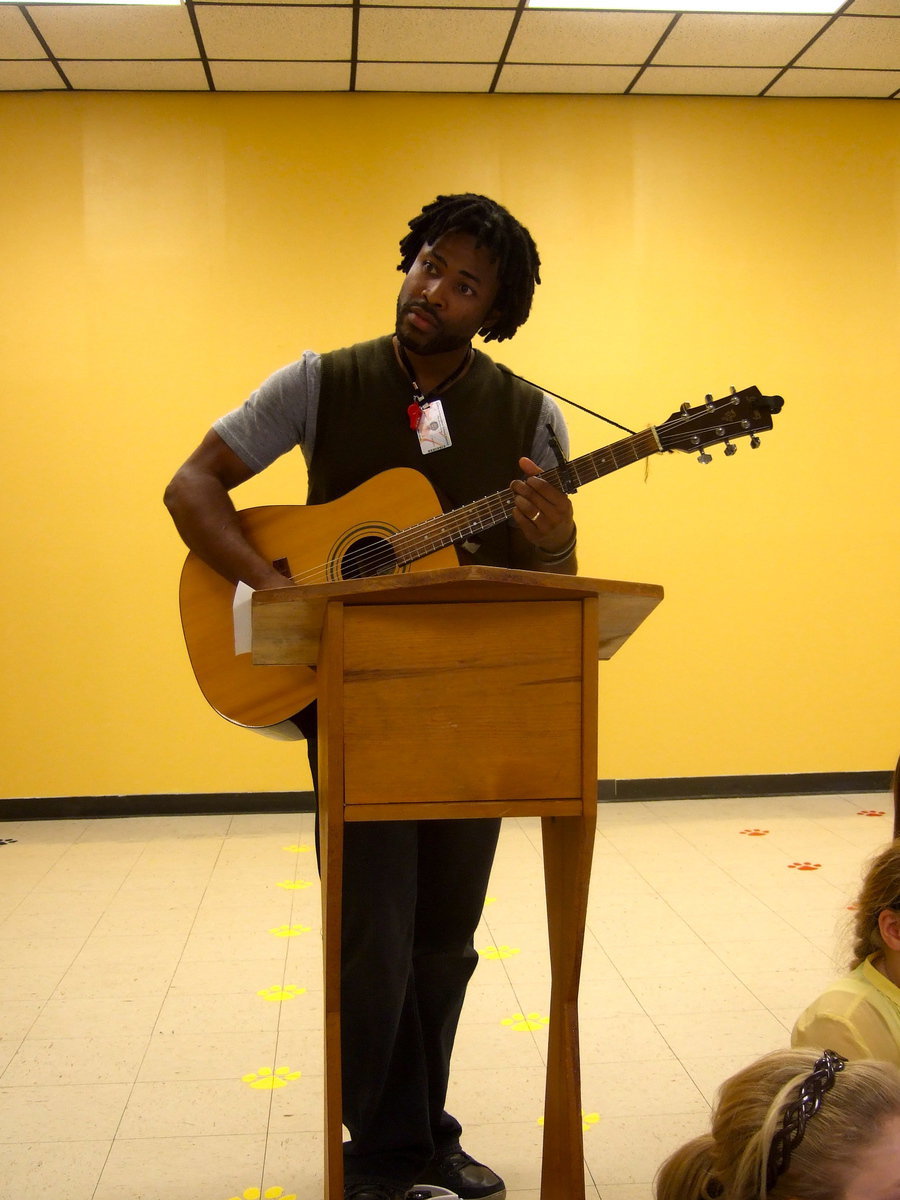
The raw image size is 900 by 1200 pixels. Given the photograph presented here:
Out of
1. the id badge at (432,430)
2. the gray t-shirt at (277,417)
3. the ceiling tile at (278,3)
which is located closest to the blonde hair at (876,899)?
the gray t-shirt at (277,417)

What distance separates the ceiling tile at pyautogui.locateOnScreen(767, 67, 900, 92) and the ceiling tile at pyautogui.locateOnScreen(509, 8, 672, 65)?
0.69m

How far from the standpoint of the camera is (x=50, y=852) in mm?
4461

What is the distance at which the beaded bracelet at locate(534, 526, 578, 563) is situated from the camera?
1.88 m

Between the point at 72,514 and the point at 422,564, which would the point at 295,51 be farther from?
the point at 422,564

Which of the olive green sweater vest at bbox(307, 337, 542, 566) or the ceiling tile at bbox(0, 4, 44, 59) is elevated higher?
the ceiling tile at bbox(0, 4, 44, 59)

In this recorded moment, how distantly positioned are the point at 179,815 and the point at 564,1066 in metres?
3.73

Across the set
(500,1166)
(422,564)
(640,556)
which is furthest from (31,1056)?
(640,556)

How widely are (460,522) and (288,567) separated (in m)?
0.34

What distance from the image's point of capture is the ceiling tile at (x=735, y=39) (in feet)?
14.6

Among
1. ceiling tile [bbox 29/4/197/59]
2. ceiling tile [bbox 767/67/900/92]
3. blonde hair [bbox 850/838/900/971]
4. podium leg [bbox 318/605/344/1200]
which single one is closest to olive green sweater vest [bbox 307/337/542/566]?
podium leg [bbox 318/605/344/1200]

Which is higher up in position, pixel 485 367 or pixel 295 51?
pixel 295 51

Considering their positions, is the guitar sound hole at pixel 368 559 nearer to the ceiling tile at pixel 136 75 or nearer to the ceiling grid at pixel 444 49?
the ceiling grid at pixel 444 49

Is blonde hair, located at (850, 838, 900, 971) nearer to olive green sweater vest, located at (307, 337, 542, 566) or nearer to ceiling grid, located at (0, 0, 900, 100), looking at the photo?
olive green sweater vest, located at (307, 337, 542, 566)

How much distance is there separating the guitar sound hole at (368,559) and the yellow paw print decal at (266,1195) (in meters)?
1.07
